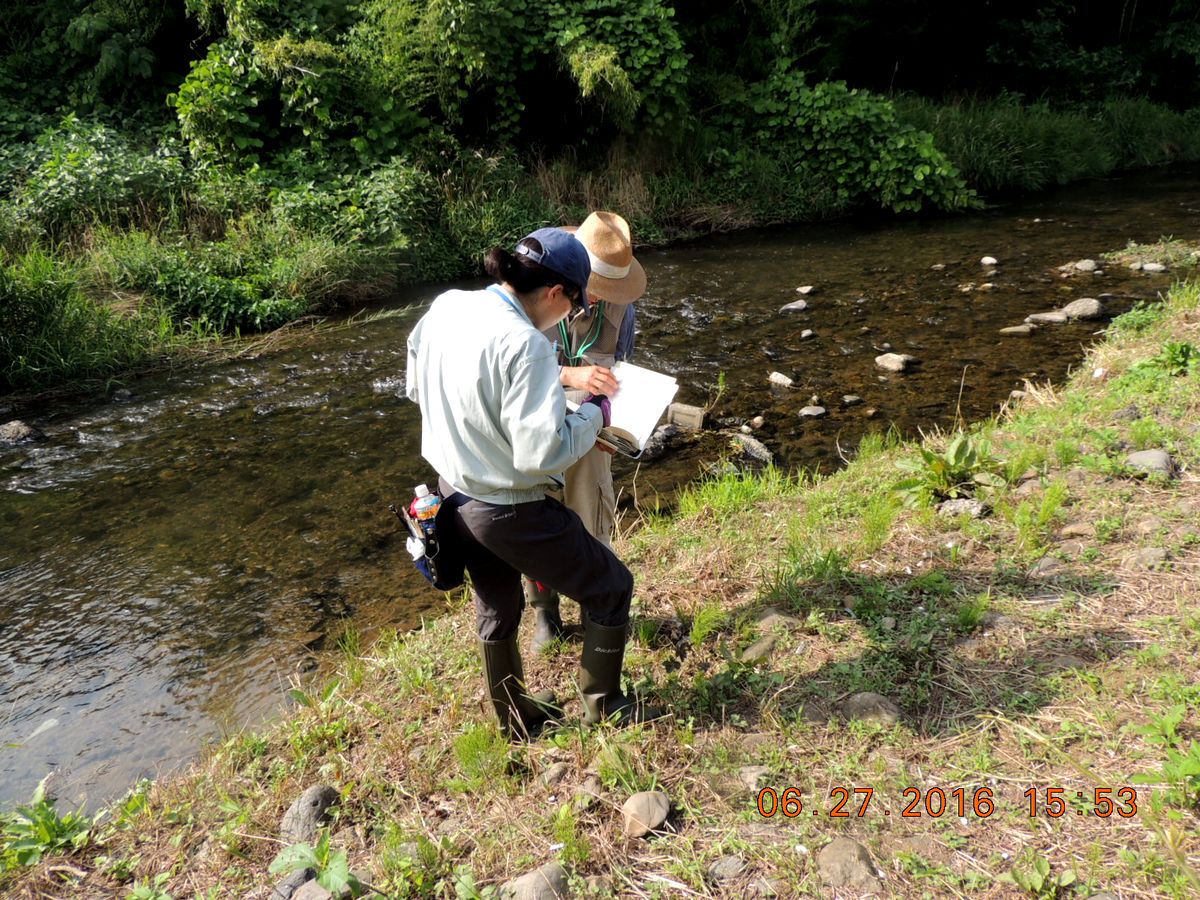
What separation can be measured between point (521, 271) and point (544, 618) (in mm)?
1644

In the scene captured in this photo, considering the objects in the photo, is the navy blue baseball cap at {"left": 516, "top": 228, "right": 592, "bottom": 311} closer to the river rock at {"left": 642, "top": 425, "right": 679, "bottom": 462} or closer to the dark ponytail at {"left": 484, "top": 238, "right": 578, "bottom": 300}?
the dark ponytail at {"left": 484, "top": 238, "right": 578, "bottom": 300}

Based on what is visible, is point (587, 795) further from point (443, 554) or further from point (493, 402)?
point (493, 402)

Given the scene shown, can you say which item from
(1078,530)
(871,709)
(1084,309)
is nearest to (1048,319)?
(1084,309)

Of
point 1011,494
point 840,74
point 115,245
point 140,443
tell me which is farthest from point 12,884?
point 840,74

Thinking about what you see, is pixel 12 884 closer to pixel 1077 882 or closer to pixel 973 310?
pixel 1077 882

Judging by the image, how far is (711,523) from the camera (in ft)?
15.1

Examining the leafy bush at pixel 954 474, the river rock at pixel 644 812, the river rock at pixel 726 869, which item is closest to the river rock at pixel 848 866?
the river rock at pixel 726 869

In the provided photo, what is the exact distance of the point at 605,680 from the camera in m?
2.96

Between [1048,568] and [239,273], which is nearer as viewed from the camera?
[1048,568]

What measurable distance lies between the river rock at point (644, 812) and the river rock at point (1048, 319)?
7310 millimetres

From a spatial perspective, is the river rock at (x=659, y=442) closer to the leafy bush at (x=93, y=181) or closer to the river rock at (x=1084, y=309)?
the river rock at (x=1084, y=309)

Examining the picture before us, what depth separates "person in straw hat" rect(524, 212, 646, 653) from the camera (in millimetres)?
3295

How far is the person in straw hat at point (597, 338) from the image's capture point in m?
3.29

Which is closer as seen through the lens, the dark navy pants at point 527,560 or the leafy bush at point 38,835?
the dark navy pants at point 527,560
